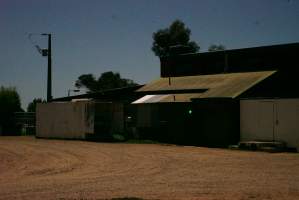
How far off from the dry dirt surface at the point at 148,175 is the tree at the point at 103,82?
7211 centimetres

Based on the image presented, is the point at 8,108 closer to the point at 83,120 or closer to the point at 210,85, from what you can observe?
the point at 83,120

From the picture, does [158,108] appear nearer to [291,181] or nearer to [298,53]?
[298,53]

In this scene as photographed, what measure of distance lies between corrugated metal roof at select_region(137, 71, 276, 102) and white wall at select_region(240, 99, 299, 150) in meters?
1.57

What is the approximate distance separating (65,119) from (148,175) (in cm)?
2040

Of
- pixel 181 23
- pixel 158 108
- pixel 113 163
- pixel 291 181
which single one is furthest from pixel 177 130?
pixel 181 23

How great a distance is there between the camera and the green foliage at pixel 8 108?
45.8m

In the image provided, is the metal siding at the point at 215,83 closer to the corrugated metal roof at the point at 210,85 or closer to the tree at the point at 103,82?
Answer: the corrugated metal roof at the point at 210,85

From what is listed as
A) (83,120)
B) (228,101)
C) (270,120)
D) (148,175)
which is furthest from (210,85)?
(148,175)

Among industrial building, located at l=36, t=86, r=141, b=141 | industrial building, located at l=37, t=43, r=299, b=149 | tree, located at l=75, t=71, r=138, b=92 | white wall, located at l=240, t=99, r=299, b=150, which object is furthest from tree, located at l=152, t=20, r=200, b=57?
white wall, located at l=240, t=99, r=299, b=150

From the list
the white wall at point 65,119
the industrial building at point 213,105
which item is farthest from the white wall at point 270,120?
the white wall at point 65,119

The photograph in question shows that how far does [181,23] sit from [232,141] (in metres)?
49.0

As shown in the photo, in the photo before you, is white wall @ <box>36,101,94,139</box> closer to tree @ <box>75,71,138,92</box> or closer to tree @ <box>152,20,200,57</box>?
tree @ <box>152,20,200,57</box>

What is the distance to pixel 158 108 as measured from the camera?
3447 cm

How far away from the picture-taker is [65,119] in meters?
36.2
